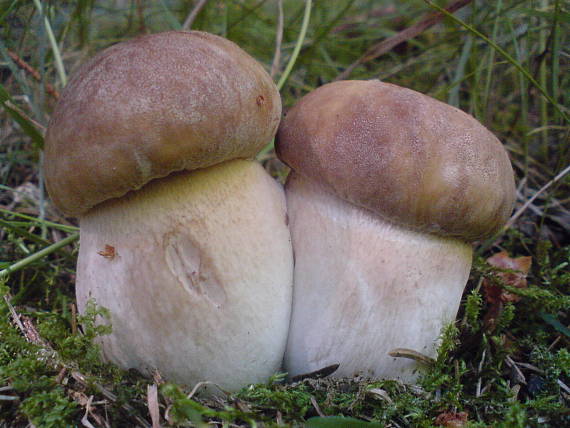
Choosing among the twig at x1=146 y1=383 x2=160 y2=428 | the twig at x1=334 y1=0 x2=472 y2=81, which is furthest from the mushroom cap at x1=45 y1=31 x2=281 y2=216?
the twig at x1=334 y1=0 x2=472 y2=81

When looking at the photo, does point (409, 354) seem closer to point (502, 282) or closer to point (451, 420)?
point (451, 420)

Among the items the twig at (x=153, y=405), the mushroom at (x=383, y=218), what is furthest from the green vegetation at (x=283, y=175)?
the mushroom at (x=383, y=218)

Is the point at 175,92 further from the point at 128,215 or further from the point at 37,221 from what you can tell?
the point at 37,221

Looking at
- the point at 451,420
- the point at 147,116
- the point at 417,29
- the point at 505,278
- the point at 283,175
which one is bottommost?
the point at 451,420

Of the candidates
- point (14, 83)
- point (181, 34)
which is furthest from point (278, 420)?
point (14, 83)

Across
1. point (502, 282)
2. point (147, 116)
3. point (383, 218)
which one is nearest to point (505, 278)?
point (502, 282)
